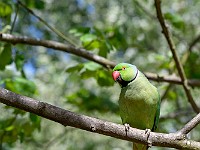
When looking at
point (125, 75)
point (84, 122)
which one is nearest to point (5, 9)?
point (125, 75)

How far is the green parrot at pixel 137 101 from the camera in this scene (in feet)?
8.68

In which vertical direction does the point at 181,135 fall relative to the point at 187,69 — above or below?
below

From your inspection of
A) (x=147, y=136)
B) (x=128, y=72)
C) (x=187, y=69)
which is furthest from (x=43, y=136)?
(x=147, y=136)

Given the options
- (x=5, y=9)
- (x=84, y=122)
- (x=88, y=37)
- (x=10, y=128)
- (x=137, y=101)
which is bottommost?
(x=84, y=122)

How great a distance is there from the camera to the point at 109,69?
11.4ft

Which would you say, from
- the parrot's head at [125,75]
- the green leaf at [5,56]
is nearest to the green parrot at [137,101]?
the parrot's head at [125,75]

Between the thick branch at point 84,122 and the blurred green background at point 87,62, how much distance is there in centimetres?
110

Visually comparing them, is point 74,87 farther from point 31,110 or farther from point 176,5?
point 31,110

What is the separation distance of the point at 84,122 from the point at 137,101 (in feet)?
2.47

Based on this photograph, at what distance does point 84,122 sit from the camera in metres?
1.96

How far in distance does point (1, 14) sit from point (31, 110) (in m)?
1.88

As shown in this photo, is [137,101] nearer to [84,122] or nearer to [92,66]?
[84,122]

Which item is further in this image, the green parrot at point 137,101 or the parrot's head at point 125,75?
the parrot's head at point 125,75

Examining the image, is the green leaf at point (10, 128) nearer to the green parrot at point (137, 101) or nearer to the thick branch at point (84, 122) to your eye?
the green parrot at point (137, 101)
